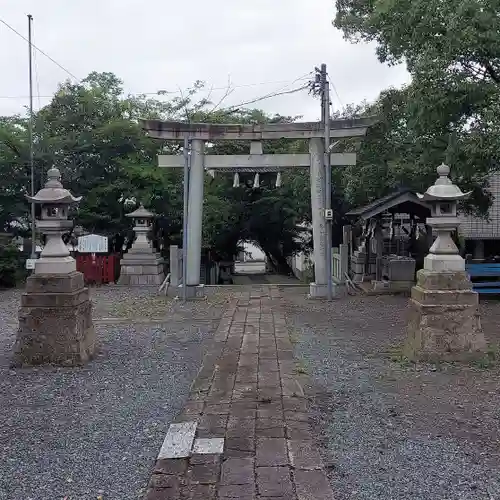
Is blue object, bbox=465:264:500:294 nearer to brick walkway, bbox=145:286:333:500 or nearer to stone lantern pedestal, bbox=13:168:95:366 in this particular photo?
brick walkway, bbox=145:286:333:500

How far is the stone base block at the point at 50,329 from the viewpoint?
6648mm

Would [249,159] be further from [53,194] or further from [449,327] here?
[449,327]

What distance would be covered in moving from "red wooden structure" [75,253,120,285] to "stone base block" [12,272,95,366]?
10.8m

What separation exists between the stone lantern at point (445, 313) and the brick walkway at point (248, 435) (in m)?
1.64

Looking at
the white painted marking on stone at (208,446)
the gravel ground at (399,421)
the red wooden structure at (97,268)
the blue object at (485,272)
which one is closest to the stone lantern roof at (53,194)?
the gravel ground at (399,421)

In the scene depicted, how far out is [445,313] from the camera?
6668 millimetres

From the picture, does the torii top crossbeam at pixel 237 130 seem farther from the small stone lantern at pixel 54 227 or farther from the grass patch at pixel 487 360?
the grass patch at pixel 487 360

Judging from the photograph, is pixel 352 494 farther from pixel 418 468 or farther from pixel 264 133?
pixel 264 133

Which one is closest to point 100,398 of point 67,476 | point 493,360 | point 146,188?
point 67,476

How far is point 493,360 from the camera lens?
661 centimetres

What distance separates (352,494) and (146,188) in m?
15.5

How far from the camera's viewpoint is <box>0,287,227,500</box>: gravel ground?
139 inches

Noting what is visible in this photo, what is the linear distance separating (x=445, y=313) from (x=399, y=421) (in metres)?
2.46

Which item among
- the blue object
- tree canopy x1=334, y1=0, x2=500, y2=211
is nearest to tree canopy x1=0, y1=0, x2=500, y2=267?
tree canopy x1=334, y1=0, x2=500, y2=211
